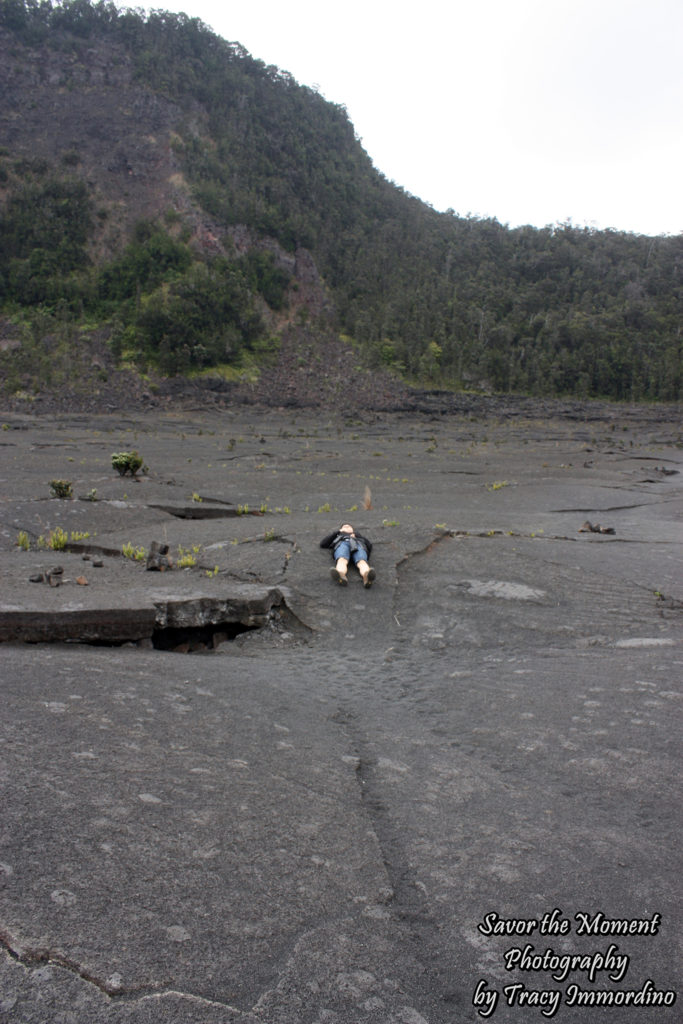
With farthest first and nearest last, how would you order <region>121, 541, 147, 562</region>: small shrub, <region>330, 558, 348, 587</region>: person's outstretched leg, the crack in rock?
<region>121, 541, 147, 562</region>: small shrub
<region>330, 558, 348, 587</region>: person's outstretched leg
the crack in rock

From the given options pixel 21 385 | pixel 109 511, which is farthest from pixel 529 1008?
pixel 21 385

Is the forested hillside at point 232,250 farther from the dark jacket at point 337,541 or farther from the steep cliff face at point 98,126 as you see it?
the dark jacket at point 337,541

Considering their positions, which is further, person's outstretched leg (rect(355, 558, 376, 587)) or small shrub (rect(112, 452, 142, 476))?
small shrub (rect(112, 452, 142, 476))

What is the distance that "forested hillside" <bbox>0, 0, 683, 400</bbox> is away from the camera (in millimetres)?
42156

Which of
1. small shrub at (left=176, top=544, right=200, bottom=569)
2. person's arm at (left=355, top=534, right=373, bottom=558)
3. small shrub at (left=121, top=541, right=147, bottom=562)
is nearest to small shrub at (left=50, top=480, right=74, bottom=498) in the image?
small shrub at (left=121, top=541, right=147, bottom=562)

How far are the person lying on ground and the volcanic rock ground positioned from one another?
0.20 meters

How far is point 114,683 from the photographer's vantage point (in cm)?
372

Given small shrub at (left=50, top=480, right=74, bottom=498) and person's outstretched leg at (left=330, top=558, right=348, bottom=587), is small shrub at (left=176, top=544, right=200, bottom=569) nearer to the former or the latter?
person's outstretched leg at (left=330, top=558, right=348, bottom=587)

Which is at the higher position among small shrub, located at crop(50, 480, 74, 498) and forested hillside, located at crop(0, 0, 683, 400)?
forested hillside, located at crop(0, 0, 683, 400)

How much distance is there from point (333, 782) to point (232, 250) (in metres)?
49.1

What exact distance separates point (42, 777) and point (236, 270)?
4682 centimetres

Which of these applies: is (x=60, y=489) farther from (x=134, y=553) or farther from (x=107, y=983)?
(x=107, y=983)

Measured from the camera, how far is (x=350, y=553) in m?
7.20

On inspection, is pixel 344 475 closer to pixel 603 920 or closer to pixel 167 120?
pixel 603 920
